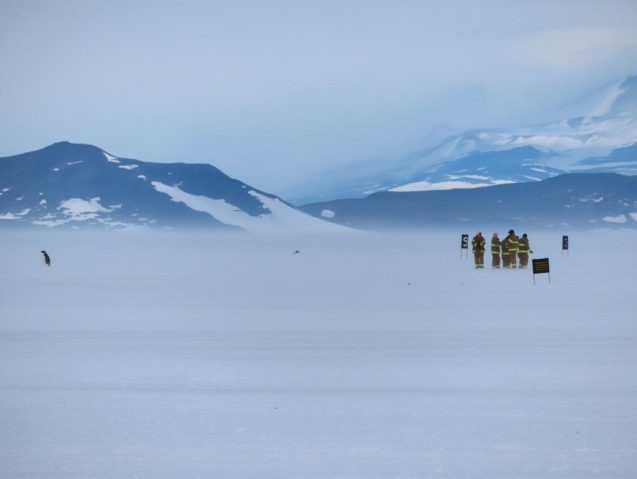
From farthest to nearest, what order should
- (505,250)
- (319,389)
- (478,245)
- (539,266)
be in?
(505,250) → (478,245) → (539,266) → (319,389)

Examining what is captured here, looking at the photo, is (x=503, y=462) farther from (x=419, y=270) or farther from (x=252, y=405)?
(x=419, y=270)

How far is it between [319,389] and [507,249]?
72.9ft

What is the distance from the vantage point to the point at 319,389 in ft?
30.6

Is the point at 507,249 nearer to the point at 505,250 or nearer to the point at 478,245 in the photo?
the point at 505,250

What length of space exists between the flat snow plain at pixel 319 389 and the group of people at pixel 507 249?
36.4 feet

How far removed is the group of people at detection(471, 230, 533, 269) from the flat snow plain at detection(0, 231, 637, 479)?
36.4 ft

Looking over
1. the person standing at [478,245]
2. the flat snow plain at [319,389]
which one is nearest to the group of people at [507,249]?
the person standing at [478,245]

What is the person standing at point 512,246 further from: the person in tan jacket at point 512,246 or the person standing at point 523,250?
the person standing at point 523,250

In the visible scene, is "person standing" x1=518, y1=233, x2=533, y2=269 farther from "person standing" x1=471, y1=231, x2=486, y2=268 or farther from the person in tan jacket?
"person standing" x1=471, y1=231, x2=486, y2=268

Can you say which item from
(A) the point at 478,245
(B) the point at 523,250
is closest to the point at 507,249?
(B) the point at 523,250

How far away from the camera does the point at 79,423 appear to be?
25.9 feet

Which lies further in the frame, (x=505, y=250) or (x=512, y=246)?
(x=505, y=250)

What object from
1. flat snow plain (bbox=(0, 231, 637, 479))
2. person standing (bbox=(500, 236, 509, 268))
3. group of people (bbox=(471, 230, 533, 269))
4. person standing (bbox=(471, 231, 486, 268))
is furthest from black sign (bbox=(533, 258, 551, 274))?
person standing (bbox=(500, 236, 509, 268))

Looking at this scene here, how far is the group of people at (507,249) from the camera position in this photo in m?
29.9
